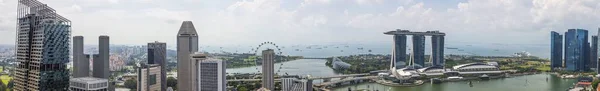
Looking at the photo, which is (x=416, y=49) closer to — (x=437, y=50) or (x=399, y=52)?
(x=399, y=52)

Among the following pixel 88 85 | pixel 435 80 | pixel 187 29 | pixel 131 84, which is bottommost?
pixel 435 80

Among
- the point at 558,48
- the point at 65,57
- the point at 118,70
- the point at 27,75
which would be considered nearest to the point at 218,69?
A: the point at 65,57

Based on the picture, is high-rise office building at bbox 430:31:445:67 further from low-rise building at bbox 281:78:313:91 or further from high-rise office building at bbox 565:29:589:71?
low-rise building at bbox 281:78:313:91

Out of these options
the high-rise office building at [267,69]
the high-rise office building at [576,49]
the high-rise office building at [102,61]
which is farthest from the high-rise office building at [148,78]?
the high-rise office building at [576,49]

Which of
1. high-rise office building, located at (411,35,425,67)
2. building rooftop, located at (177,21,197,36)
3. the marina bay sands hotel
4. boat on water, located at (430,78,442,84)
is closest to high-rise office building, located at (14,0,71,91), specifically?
building rooftop, located at (177,21,197,36)

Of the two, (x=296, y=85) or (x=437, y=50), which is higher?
(x=437, y=50)

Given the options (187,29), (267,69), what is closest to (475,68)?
(267,69)
